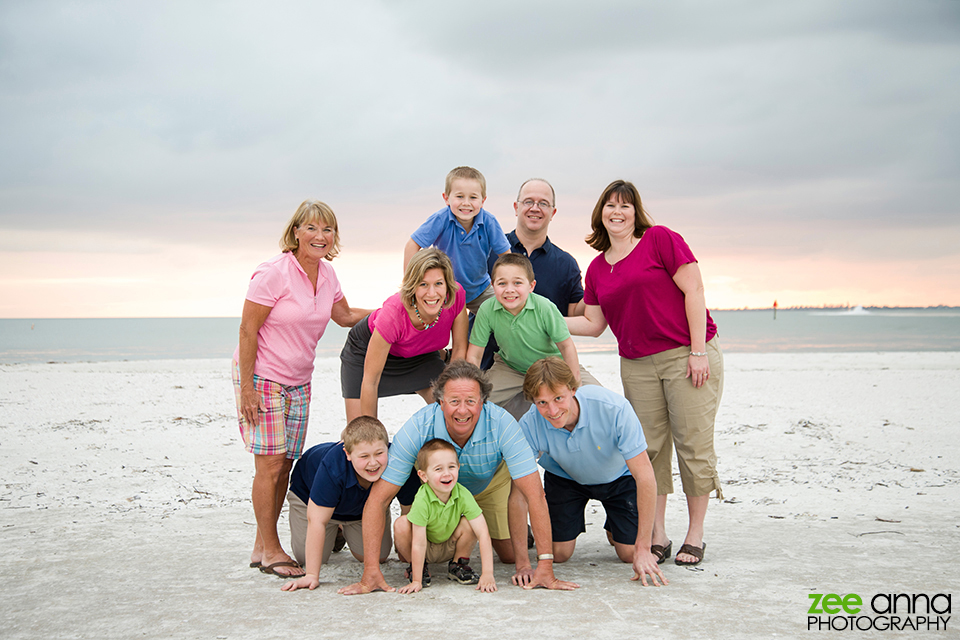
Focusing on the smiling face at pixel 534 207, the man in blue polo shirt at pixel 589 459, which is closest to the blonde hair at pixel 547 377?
the man in blue polo shirt at pixel 589 459

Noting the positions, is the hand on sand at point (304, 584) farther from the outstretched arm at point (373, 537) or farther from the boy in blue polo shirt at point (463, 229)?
the boy in blue polo shirt at point (463, 229)

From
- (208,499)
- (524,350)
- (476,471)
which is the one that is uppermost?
(524,350)

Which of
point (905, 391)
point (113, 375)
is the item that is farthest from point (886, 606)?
point (113, 375)

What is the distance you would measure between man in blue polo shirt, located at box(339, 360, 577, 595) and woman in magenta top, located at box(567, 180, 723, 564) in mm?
945

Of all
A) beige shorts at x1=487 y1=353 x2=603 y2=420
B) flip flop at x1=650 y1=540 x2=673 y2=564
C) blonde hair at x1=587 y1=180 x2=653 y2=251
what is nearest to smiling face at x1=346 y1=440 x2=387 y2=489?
beige shorts at x1=487 y1=353 x2=603 y2=420

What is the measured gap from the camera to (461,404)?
3.95 metres

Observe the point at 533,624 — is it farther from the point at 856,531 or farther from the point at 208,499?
the point at 208,499

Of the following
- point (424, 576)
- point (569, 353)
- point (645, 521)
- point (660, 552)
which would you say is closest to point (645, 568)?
point (645, 521)

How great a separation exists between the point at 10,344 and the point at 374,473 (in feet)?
162

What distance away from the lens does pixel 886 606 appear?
3.53 meters

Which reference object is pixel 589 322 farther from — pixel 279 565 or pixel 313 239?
pixel 279 565

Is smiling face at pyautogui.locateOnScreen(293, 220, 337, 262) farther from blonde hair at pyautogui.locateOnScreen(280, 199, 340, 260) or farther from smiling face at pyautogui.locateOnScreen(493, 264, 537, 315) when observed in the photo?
smiling face at pyautogui.locateOnScreen(493, 264, 537, 315)

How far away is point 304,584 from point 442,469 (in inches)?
40.6

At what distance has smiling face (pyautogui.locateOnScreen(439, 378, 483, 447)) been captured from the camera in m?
3.95
